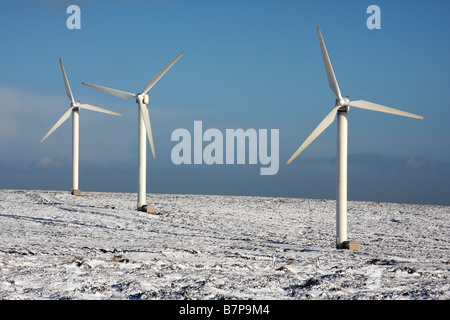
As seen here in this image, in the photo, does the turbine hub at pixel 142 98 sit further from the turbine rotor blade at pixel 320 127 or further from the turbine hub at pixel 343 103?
the turbine hub at pixel 343 103

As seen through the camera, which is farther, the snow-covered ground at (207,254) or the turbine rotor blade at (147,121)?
the turbine rotor blade at (147,121)

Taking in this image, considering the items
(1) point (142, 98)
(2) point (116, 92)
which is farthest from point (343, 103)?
(2) point (116, 92)

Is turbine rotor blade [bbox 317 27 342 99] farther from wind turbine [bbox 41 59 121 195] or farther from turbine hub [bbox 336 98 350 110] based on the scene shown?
wind turbine [bbox 41 59 121 195]

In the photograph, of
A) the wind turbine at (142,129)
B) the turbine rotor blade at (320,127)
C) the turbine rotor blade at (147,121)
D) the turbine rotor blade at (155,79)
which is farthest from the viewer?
the turbine rotor blade at (155,79)

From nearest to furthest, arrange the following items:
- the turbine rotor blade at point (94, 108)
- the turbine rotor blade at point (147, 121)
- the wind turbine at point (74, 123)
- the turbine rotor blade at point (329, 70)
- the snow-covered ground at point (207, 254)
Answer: the snow-covered ground at point (207, 254), the turbine rotor blade at point (329, 70), the turbine rotor blade at point (147, 121), the wind turbine at point (74, 123), the turbine rotor blade at point (94, 108)

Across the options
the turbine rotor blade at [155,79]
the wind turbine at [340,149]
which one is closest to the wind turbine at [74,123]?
the turbine rotor blade at [155,79]

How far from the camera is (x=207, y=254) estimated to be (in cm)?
1805

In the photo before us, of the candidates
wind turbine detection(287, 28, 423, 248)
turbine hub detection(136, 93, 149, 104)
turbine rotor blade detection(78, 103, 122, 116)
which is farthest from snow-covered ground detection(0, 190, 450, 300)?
turbine rotor blade detection(78, 103, 122, 116)

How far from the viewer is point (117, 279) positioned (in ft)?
44.4

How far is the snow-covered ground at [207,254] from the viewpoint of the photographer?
13.0 m

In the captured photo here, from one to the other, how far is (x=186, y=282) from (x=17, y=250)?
706 centimetres

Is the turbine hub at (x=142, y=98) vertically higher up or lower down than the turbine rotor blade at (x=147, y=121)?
higher up
